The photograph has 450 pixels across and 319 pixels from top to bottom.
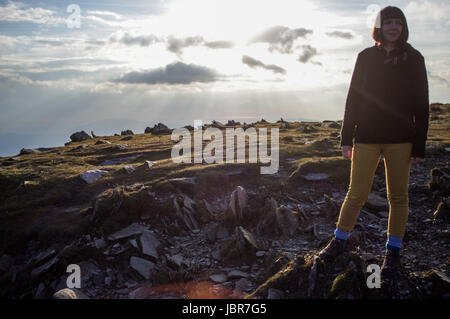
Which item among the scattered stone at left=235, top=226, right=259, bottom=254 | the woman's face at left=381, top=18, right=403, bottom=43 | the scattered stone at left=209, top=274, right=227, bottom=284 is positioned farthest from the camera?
the scattered stone at left=235, top=226, right=259, bottom=254

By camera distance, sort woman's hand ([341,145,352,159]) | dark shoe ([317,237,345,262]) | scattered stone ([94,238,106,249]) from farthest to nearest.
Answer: scattered stone ([94,238,106,249]), dark shoe ([317,237,345,262]), woman's hand ([341,145,352,159])

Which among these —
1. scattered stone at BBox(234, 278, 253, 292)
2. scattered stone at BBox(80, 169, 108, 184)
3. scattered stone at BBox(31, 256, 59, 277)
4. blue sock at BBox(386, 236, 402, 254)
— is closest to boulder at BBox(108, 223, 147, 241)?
scattered stone at BBox(31, 256, 59, 277)

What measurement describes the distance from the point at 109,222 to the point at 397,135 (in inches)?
364

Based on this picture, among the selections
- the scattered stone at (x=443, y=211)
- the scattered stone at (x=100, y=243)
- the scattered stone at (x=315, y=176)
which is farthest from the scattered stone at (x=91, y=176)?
the scattered stone at (x=443, y=211)

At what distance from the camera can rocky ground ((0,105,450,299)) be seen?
6.72 metres

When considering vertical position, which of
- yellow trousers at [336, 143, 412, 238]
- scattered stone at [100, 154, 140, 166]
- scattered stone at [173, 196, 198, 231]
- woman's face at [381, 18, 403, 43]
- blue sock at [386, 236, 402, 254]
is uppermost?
woman's face at [381, 18, 403, 43]

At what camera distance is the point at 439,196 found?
37.5ft

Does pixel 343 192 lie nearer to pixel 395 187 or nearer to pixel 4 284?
pixel 395 187

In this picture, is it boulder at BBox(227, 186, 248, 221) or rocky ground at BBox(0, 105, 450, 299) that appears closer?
rocky ground at BBox(0, 105, 450, 299)

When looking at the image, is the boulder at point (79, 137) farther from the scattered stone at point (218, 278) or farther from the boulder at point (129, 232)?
the scattered stone at point (218, 278)

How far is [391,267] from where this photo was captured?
623 centimetres

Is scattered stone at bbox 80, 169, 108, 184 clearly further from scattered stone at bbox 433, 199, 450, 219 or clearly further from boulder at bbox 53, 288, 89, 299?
scattered stone at bbox 433, 199, 450, 219

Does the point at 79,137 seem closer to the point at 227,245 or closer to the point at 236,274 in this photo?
the point at 227,245
